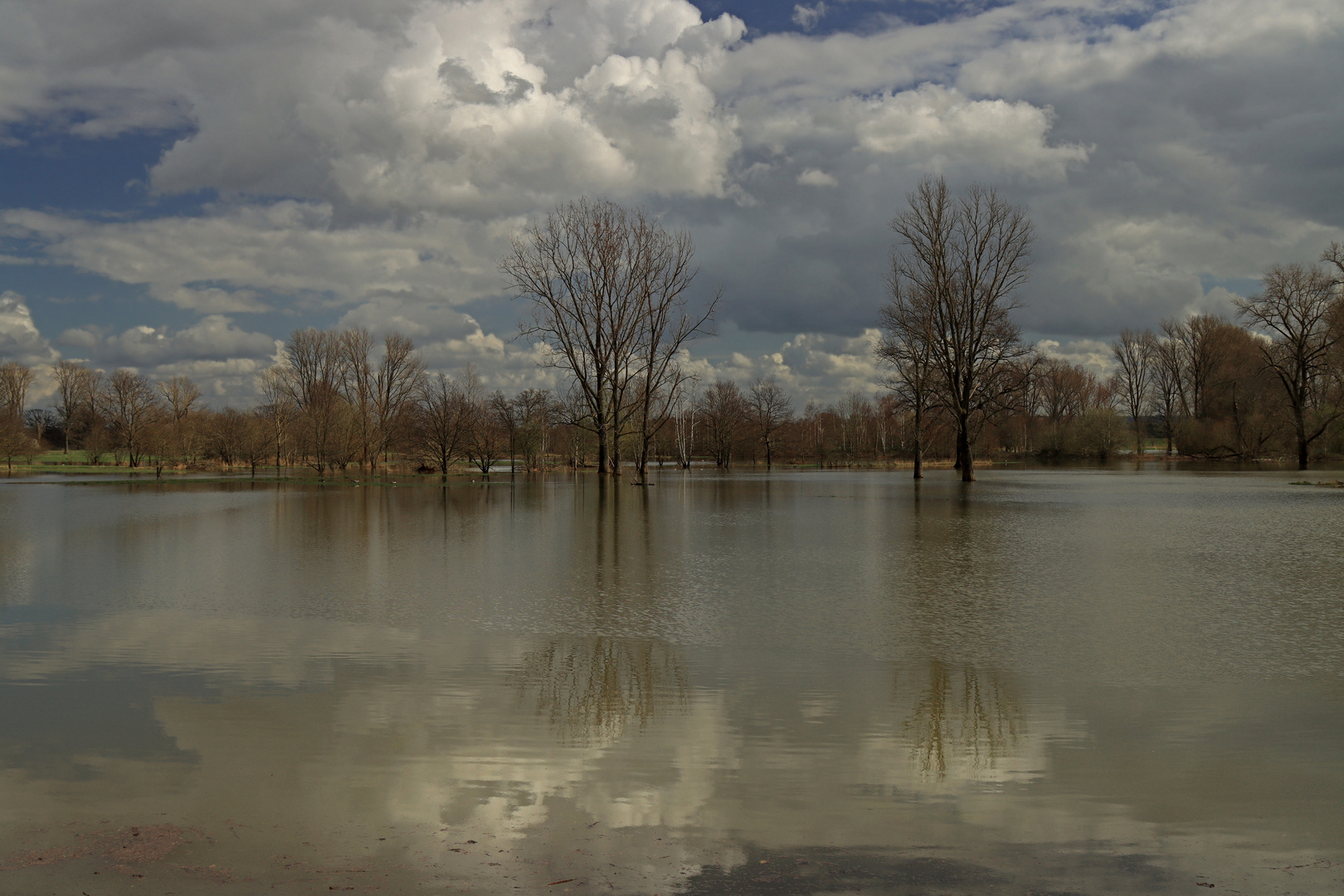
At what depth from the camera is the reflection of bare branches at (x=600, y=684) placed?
5.34 m

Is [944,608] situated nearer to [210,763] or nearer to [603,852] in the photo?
[603,852]

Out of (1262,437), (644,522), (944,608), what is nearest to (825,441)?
(1262,437)

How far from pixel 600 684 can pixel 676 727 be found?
1158mm

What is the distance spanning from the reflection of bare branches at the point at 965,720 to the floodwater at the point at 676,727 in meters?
0.03

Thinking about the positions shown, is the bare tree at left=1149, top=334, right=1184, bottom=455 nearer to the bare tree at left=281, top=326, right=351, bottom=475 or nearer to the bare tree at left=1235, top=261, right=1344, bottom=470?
the bare tree at left=1235, top=261, right=1344, bottom=470

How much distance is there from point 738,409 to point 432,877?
87.1 m

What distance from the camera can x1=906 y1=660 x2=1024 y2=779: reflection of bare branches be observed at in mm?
4738

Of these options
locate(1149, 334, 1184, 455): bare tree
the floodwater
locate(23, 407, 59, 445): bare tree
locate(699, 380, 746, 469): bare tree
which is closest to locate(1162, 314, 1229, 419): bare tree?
locate(1149, 334, 1184, 455): bare tree

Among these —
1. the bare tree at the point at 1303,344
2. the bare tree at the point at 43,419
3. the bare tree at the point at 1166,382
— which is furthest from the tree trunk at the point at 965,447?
the bare tree at the point at 43,419

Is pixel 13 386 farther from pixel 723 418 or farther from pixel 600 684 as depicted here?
pixel 600 684

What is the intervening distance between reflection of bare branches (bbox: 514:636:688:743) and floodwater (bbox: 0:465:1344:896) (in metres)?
0.04

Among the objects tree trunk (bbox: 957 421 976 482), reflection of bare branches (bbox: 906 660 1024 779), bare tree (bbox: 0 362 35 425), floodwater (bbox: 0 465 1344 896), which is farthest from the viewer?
bare tree (bbox: 0 362 35 425)

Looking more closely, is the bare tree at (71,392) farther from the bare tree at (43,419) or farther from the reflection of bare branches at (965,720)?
the reflection of bare branches at (965,720)

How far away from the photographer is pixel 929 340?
3909 cm
